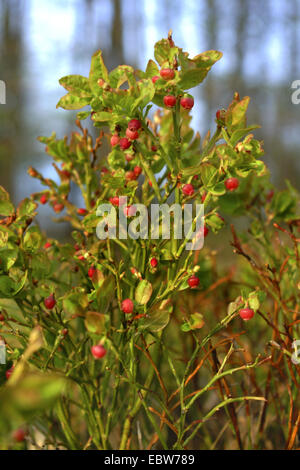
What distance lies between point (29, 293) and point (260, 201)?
1.55 feet

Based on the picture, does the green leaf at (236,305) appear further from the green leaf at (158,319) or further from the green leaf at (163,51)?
the green leaf at (163,51)

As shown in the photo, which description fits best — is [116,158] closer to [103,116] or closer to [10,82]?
[103,116]

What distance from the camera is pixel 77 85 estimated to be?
50cm

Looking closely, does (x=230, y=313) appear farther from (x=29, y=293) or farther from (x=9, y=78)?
(x=9, y=78)

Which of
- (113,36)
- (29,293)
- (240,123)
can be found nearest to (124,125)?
(240,123)

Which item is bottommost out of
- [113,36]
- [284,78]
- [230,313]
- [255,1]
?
[230,313]

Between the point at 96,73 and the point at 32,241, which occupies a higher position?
the point at 96,73

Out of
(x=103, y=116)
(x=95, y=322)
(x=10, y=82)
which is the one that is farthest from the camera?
(x=10, y=82)

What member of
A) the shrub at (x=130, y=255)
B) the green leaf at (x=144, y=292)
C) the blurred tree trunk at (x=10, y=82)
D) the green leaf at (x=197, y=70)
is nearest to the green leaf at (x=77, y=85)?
the shrub at (x=130, y=255)

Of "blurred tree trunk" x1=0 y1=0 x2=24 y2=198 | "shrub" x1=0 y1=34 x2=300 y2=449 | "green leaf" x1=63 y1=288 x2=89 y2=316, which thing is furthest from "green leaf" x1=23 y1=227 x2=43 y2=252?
"blurred tree trunk" x1=0 y1=0 x2=24 y2=198

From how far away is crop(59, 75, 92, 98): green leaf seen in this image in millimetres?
500

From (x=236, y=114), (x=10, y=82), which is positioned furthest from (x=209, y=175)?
(x=10, y=82)

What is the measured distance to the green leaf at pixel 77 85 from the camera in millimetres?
500
